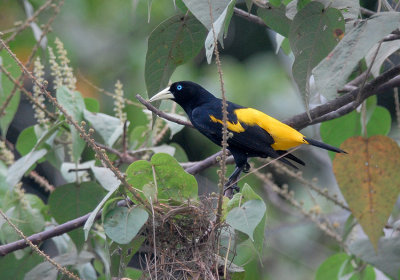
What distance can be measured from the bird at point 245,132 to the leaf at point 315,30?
0.75 metres

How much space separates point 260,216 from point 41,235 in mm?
1246

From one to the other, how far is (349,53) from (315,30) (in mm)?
417

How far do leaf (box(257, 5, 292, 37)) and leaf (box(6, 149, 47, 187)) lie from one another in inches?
53.9

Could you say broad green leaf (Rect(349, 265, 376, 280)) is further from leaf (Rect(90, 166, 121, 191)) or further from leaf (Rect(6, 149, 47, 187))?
leaf (Rect(6, 149, 47, 187))

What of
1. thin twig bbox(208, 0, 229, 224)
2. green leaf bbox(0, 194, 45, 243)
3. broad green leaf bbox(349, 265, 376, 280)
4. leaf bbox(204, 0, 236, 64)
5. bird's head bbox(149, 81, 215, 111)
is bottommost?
A: broad green leaf bbox(349, 265, 376, 280)

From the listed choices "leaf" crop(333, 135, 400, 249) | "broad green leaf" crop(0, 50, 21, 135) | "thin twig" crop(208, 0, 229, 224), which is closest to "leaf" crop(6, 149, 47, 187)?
"broad green leaf" crop(0, 50, 21, 135)

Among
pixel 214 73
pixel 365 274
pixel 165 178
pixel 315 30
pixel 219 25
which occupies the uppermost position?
pixel 219 25

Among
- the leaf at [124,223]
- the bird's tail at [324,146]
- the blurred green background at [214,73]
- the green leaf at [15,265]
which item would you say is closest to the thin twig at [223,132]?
the leaf at [124,223]

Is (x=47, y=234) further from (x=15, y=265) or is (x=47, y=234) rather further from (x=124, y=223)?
(x=124, y=223)

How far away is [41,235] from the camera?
278 centimetres

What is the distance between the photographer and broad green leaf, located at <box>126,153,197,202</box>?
230 centimetres

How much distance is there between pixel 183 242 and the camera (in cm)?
235

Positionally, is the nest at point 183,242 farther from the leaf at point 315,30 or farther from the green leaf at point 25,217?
the green leaf at point 25,217

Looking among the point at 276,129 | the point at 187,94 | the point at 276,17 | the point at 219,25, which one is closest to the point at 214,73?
the point at 187,94
